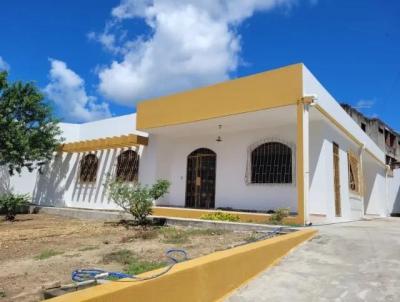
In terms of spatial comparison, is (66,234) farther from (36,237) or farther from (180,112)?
(180,112)

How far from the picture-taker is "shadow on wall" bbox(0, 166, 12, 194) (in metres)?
19.1

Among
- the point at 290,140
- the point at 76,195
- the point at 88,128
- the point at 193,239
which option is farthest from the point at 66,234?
the point at 88,128

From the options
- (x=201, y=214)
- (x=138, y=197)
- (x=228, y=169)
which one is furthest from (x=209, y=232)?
(x=228, y=169)

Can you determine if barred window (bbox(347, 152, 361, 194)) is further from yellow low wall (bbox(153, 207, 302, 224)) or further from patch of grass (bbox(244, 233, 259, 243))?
patch of grass (bbox(244, 233, 259, 243))

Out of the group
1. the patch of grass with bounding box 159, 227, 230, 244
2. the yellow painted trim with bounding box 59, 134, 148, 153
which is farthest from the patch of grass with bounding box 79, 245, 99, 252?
the yellow painted trim with bounding box 59, 134, 148, 153

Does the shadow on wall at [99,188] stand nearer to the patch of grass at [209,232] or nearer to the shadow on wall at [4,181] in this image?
the shadow on wall at [4,181]

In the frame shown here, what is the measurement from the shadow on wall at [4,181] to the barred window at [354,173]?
16.5m

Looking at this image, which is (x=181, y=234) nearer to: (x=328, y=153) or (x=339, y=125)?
(x=328, y=153)

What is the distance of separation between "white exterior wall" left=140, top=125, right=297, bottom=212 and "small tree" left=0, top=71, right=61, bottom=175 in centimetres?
472

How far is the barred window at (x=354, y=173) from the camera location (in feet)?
43.8

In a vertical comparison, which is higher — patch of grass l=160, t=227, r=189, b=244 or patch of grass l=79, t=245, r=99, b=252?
patch of grass l=160, t=227, r=189, b=244

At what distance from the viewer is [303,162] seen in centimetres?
864

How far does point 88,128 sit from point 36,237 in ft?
33.7

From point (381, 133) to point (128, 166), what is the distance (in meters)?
22.2
